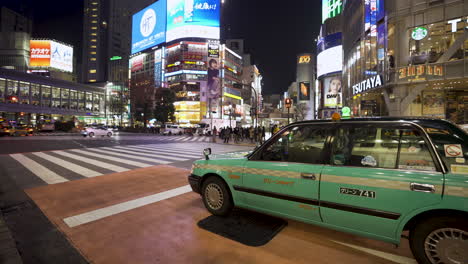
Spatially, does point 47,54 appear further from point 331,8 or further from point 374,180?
point 374,180

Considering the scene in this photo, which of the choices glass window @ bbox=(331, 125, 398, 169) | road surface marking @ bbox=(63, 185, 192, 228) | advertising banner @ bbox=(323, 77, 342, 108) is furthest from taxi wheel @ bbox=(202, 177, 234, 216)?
advertising banner @ bbox=(323, 77, 342, 108)

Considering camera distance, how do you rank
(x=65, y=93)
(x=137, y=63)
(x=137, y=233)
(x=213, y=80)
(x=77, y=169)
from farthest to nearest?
1. (x=137, y=63)
2. (x=213, y=80)
3. (x=65, y=93)
4. (x=77, y=169)
5. (x=137, y=233)

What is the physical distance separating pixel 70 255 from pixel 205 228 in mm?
1727

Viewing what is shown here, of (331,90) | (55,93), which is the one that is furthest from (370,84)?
(55,93)

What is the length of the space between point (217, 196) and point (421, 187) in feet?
9.11

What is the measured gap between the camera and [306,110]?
75812 millimetres

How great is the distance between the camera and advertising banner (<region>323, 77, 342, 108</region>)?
164ft

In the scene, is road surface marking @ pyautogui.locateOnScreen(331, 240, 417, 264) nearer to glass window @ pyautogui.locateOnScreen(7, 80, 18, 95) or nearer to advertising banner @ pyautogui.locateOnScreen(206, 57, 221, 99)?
advertising banner @ pyautogui.locateOnScreen(206, 57, 221, 99)

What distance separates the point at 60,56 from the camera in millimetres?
72625

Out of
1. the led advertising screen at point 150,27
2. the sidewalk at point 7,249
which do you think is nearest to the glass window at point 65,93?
the led advertising screen at point 150,27

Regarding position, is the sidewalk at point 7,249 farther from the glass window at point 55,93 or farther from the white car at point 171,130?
the glass window at point 55,93

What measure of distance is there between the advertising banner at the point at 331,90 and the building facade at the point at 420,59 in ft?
102

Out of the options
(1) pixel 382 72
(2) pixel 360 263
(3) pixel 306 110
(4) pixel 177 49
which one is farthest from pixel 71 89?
(2) pixel 360 263

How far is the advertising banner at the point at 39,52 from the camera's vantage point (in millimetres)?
69562
